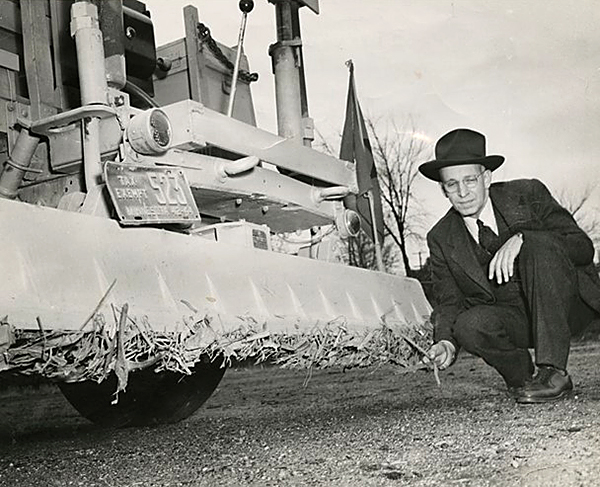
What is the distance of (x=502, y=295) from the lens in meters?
2.39

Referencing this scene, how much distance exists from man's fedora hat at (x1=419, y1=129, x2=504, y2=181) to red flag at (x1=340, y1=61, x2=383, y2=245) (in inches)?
27.1

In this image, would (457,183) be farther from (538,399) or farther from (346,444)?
(346,444)

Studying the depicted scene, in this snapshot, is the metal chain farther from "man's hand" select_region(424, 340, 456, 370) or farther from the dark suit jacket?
"man's hand" select_region(424, 340, 456, 370)

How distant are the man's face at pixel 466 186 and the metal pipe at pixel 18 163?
51.1 inches

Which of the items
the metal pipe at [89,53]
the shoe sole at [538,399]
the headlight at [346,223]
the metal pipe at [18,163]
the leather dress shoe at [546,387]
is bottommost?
the shoe sole at [538,399]

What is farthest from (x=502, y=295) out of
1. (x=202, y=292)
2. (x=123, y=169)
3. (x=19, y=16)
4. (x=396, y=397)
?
(x=19, y=16)

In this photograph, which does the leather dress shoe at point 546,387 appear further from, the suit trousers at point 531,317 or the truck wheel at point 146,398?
the truck wheel at point 146,398

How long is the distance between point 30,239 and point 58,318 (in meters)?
0.16

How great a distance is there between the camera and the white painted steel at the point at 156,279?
1305 mm

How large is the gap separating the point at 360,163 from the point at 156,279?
1954 mm

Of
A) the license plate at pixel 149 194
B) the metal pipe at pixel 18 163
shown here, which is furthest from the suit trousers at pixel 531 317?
the metal pipe at pixel 18 163

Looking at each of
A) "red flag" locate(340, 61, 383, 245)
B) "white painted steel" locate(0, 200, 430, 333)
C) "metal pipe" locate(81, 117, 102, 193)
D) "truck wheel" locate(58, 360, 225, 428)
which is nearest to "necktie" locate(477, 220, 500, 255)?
"white painted steel" locate(0, 200, 430, 333)

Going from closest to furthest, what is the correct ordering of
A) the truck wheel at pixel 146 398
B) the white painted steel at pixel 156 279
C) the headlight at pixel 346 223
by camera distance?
1. the white painted steel at pixel 156 279
2. the truck wheel at pixel 146 398
3. the headlight at pixel 346 223

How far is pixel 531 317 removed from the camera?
220cm
